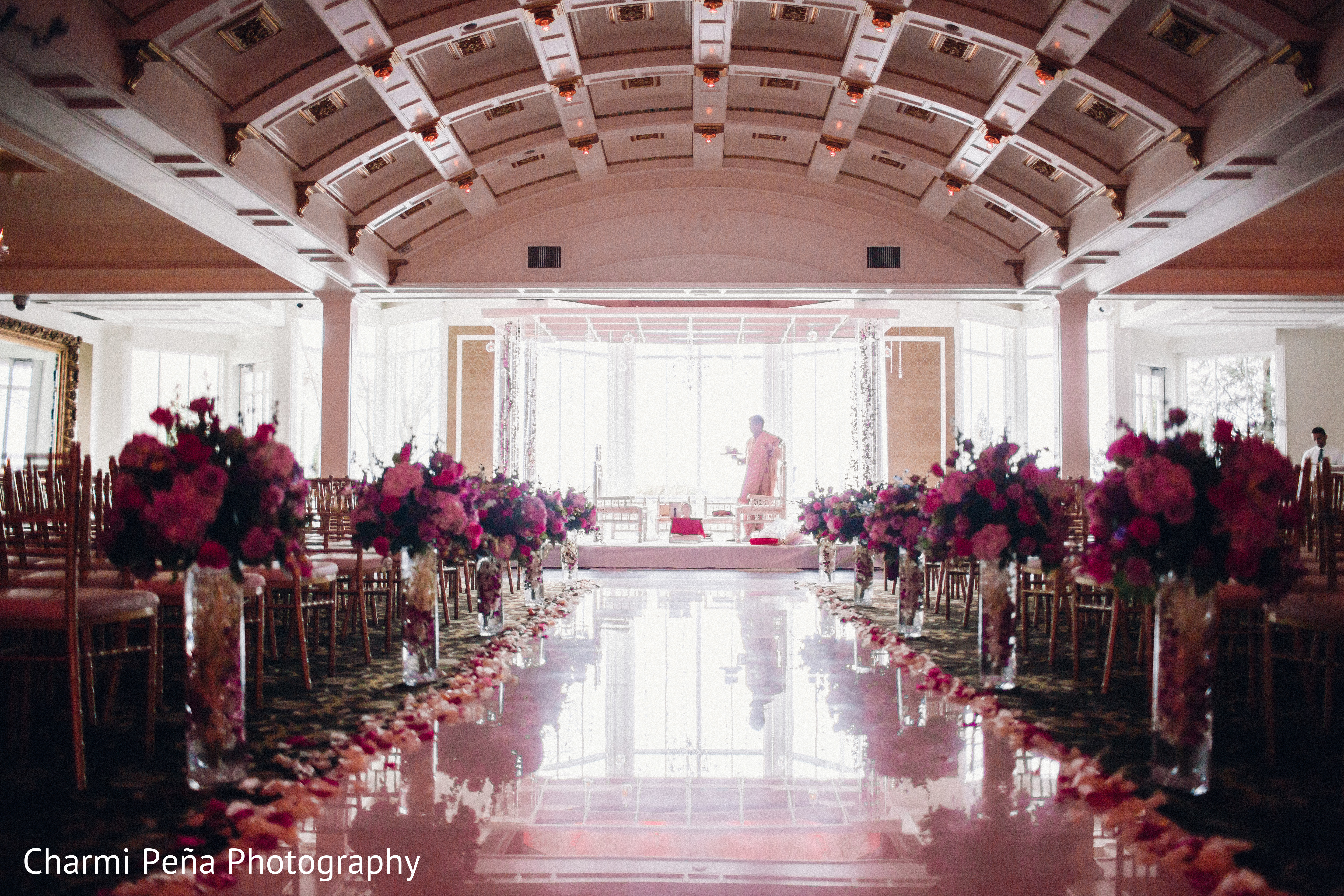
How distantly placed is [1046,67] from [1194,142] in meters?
1.22

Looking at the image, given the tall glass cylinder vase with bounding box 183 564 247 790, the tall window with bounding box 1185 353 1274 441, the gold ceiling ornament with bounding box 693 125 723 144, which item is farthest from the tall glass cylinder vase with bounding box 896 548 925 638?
the tall window with bounding box 1185 353 1274 441

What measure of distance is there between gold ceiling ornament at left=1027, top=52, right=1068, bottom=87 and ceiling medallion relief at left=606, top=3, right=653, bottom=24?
10.3ft

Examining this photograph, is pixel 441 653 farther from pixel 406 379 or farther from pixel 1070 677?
pixel 406 379

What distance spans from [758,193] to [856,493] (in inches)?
177

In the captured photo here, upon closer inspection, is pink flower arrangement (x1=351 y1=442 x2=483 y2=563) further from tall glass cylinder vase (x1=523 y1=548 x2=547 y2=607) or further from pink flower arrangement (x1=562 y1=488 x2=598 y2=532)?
pink flower arrangement (x1=562 y1=488 x2=598 y2=532)

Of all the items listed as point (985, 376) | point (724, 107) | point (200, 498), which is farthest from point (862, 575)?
point (985, 376)

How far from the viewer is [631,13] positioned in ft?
25.5

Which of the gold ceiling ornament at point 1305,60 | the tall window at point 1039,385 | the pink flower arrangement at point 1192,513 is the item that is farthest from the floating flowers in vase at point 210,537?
the tall window at point 1039,385

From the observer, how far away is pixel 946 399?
1595 centimetres

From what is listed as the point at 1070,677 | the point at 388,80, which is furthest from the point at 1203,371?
the point at 388,80

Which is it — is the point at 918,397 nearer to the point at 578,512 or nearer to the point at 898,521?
the point at 578,512

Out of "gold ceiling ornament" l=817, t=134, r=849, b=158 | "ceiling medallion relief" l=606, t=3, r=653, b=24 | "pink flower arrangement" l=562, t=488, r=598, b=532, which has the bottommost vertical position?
"pink flower arrangement" l=562, t=488, r=598, b=532

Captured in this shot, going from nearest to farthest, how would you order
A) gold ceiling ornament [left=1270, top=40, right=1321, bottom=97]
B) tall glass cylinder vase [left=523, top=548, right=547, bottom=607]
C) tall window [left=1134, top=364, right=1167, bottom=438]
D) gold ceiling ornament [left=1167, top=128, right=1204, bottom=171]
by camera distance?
gold ceiling ornament [left=1270, top=40, right=1321, bottom=97] < gold ceiling ornament [left=1167, top=128, right=1204, bottom=171] < tall glass cylinder vase [left=523, top=548, right=547, bottom=607] < tall window [left=1134, top=364, right=1167, bottom=438]

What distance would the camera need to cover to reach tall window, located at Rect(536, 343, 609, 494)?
1645 centimetres
